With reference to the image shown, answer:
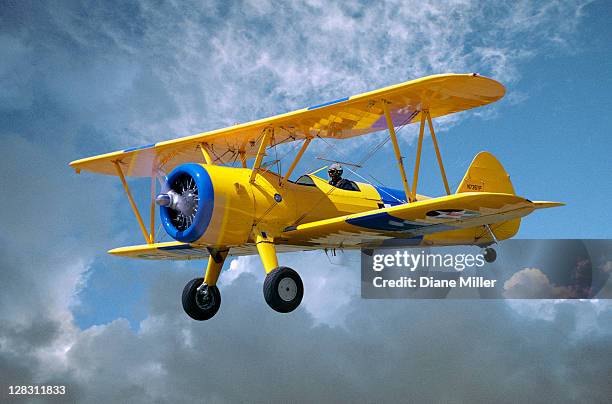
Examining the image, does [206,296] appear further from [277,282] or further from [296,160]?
[296,160]

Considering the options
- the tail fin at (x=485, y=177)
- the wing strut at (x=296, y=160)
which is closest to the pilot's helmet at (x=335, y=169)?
the wing strut at (x=296, y=160)

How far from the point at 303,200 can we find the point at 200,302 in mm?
2309

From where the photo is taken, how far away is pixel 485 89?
389 inches

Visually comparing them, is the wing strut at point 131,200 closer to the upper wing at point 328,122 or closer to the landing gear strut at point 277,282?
the upper wing at point 328,122

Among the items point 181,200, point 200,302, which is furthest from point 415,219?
point 200,302

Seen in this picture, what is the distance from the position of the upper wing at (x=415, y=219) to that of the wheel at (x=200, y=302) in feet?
5.01

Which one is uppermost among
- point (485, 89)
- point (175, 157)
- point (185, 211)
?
point (175, 157)

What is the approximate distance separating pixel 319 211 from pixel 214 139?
220 cm

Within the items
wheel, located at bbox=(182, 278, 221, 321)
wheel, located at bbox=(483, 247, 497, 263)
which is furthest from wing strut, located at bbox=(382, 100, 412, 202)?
wheel, located at bbox=(483, 247, 497, 263)

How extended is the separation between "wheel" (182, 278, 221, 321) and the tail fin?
5022 mm

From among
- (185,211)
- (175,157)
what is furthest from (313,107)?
(175,157)

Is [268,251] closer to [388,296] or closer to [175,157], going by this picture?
→ [175,157]

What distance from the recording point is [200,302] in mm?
11156

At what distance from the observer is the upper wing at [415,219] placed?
9234 millimetres
